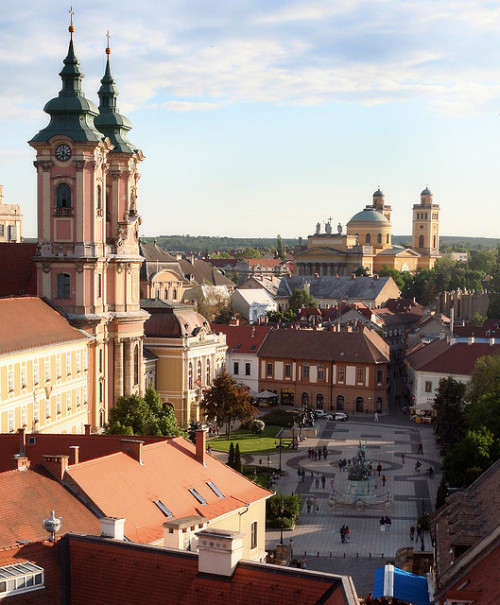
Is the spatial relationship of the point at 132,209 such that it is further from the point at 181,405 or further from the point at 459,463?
the point at 459,463

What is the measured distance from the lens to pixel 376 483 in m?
60.0

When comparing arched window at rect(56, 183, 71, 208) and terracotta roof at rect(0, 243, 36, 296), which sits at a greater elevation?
arched window at rect(56, 183, 71, 208)

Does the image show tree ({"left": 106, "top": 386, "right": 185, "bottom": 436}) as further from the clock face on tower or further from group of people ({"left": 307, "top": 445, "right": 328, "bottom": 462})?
the clock face on tower

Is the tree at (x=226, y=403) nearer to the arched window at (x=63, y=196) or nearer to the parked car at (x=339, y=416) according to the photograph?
the parked car at (x=339, y=416)

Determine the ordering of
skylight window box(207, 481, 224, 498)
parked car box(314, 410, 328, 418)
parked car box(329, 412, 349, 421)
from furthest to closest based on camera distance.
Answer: parked car box(314, 410, 328, 418)
parked car box(329, 412, 349, 421)
skylight window box(207, 481, 224, 498)

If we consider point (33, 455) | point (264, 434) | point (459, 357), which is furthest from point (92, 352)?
point (459, 357)

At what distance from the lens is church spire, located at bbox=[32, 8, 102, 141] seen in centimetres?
6278

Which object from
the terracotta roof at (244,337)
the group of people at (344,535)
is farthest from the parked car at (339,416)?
the group of people at (344,535)

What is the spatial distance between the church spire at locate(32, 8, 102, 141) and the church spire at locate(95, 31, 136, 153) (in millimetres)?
5920

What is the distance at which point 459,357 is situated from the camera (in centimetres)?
8188

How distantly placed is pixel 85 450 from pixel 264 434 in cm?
3831

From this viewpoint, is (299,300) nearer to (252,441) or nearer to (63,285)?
(252,441)

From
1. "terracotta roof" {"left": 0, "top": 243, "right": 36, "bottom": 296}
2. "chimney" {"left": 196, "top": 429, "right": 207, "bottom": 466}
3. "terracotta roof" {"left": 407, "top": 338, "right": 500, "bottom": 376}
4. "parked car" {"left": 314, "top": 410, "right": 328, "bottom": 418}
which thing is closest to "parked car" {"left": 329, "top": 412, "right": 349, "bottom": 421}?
"parked car" {"left": 314, "top": 410, "right": 328, "bottom": 418}

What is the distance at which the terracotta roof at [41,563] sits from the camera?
2130cm
